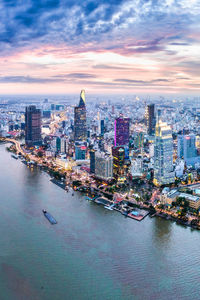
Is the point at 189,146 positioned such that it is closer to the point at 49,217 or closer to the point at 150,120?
the point at 150,120

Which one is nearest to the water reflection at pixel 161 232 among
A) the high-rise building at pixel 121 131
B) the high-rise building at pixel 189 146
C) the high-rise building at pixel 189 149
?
the high-rise building at pixel 189 149

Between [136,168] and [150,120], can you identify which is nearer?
[136,168]

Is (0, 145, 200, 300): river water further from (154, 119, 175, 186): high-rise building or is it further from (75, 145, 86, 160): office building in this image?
(75, 145, 86, 160): office building

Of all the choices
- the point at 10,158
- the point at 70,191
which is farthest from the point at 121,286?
the point at 10,158

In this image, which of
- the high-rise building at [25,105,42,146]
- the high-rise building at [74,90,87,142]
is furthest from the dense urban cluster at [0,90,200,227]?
the high-rise building at [74,90,87,142]

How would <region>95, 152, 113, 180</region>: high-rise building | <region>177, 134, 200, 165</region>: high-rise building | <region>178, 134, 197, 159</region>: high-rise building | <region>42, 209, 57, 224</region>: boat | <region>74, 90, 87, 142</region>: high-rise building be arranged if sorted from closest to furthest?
<region>42, 209, 57, 224</region>: boat
<region>95, 152, 113, 180</region>: high-rise building
<region>177, 134, 200, 165</region>: high-rise building
<region>178, 134, 197, 159</region>: high-rise building
<region>74, 90, 87, 142</region>: high-rise building

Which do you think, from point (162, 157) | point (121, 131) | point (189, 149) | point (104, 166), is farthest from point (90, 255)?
point (121, 131)
